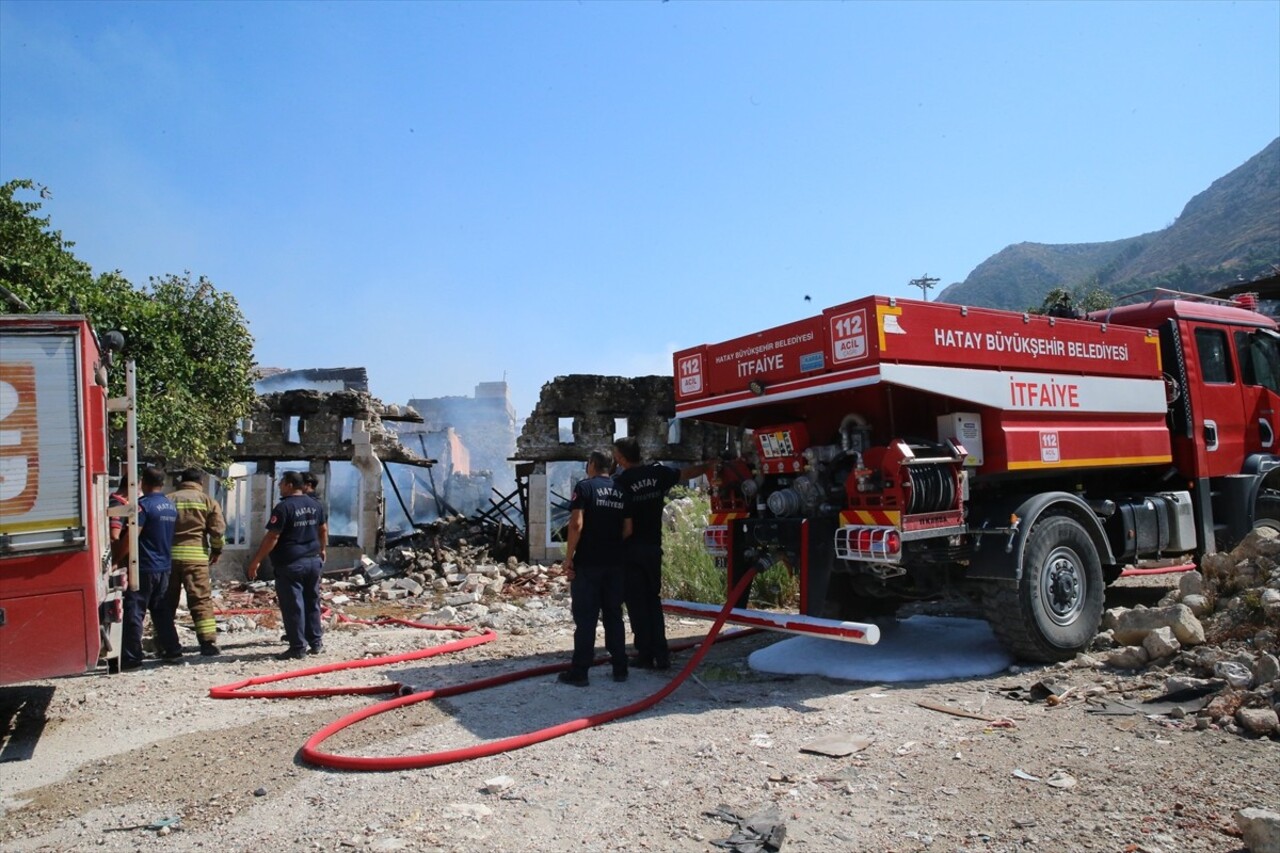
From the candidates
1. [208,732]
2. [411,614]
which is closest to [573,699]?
[208,732]

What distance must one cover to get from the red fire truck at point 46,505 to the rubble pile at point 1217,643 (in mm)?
6044

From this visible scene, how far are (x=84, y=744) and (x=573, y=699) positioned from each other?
2.86 meters

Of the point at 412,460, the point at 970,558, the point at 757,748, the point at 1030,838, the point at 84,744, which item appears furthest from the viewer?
the point at 412,460

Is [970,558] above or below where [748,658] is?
above

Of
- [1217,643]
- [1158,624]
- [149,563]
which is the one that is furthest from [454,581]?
[1217,643]

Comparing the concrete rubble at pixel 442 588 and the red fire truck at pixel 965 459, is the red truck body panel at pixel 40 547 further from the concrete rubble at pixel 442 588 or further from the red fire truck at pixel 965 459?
the concrete rubble at pixel 442 588

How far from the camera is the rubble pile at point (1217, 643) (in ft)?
15.2

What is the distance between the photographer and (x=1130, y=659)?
5785 millimetres

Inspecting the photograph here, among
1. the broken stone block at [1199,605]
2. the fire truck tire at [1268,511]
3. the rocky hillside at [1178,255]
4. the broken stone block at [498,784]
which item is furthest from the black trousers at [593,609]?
the rocky hillside at [1178,255]

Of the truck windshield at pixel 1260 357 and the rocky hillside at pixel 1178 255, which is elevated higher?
the rocky hillside at pixel 1178 255

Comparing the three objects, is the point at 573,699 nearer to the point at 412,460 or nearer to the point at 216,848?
the point at 216,848

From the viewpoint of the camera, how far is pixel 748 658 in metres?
6.95

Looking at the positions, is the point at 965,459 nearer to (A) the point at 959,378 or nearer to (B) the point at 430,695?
(A) the point at 959,378

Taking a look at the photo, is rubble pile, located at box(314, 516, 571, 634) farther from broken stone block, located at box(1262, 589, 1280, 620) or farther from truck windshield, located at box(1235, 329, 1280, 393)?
truck windshield, located at box(1235, 329, 1280, 393)
